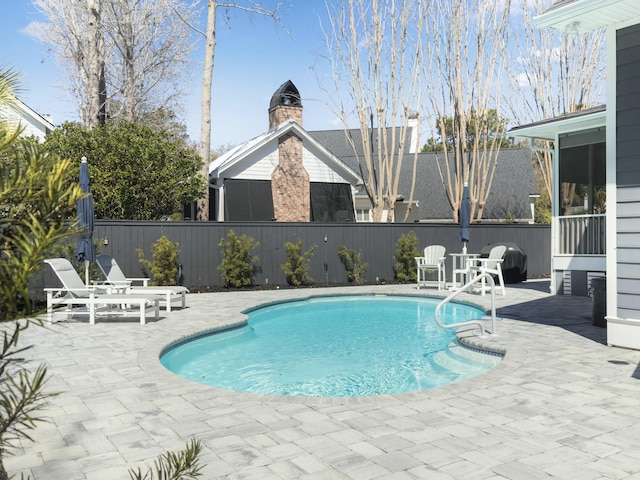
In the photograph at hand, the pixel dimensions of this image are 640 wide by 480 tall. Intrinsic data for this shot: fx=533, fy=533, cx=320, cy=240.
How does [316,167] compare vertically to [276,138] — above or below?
below

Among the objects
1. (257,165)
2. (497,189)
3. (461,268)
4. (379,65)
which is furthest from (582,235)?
(497,189)

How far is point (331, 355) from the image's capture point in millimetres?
7832

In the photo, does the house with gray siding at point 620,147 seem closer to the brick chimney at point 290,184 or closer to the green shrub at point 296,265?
the green shrub at point 296,265

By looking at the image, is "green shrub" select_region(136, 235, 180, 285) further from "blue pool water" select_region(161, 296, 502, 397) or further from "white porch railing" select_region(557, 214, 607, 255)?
"white porch railing" select_region(557, 214, 607, 255)

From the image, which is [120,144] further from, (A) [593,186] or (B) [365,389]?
(A) [593,186]

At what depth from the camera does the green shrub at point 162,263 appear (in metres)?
13.2

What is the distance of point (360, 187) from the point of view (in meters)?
24.2

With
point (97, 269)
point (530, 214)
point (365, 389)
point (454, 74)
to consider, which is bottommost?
point (365, 389)

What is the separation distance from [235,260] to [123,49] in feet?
45.2

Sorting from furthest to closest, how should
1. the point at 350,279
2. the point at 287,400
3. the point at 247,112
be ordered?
the point at 247,112 → the point at 350,279 → the point at 287,400

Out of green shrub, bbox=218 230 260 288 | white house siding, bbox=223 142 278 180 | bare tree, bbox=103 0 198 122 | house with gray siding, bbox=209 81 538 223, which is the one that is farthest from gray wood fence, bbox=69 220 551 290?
bare tree, bbox=103 0 198 122

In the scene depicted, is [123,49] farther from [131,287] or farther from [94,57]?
[131,287]

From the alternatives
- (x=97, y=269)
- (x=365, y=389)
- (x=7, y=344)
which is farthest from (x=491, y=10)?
(x=7, y=344)

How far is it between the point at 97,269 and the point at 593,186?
40.2 ft
